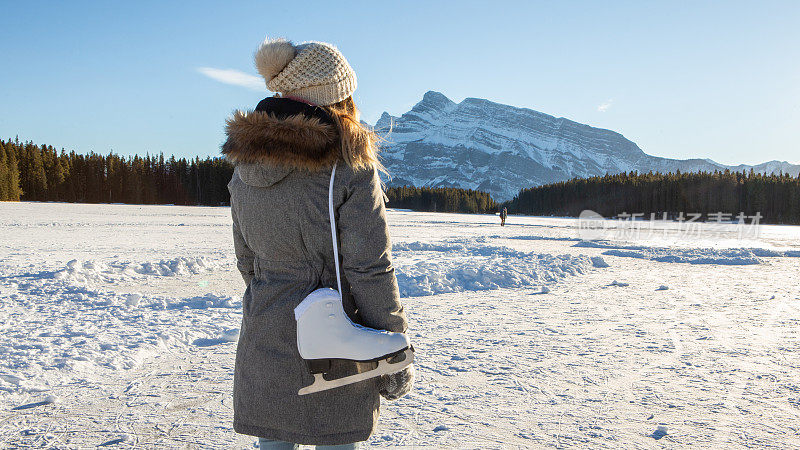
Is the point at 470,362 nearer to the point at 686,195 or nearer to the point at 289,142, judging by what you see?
the point at 289,142

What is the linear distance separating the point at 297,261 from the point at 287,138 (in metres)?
0.42

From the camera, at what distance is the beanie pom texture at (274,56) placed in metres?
1.80

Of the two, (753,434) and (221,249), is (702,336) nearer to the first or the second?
(753,434)

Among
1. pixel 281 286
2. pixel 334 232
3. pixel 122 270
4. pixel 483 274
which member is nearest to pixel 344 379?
pixel 281 286

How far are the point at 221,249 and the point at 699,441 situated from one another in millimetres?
13719

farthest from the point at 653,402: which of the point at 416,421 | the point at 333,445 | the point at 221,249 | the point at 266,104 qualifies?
the point at 221,249

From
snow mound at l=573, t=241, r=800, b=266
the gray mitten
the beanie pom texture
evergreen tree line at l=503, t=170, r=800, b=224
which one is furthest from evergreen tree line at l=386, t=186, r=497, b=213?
the gray mitten

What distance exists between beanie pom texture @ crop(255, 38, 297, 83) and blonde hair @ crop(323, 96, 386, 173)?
0.24 meters

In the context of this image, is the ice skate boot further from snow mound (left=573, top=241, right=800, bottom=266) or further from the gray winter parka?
snow mound (left=573, top=241, right=800, bottom=266)

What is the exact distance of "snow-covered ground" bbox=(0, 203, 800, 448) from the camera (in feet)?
10.4

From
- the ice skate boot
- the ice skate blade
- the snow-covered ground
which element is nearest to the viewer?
the ice skate boot

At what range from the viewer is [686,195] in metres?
94.4

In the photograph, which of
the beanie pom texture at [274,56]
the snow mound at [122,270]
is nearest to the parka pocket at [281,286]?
the beanie pom texture at [274,56]

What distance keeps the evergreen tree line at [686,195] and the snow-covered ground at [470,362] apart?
95294 mm
